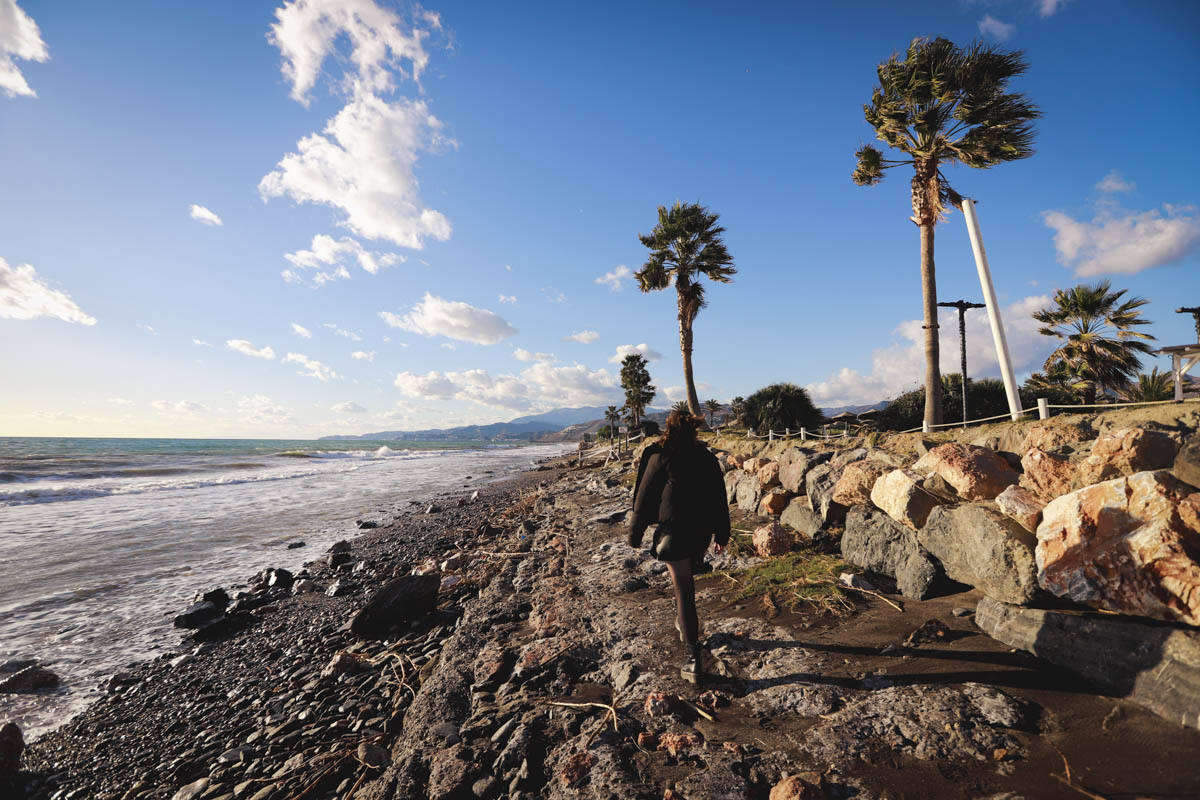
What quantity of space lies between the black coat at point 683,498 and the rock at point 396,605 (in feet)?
12.3

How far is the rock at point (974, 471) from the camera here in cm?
400

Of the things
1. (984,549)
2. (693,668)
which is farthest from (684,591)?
(984,549)

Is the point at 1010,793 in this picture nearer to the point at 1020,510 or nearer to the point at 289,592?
the point at 1020,510

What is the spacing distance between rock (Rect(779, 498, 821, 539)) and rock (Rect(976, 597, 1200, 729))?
8.47 ft

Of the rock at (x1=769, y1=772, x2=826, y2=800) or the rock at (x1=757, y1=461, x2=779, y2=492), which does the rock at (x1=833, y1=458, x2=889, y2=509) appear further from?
the rock at (x1=769, y1=772, x2=826, y2=800)

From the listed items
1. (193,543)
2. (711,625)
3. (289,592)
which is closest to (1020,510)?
(711,625)

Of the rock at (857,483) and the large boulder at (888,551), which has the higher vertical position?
the rock at (857,483)

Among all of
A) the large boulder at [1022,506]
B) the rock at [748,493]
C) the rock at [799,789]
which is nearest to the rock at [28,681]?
the rock at [799,789]

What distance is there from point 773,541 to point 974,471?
221cm

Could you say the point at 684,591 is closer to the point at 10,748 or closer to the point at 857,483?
the point at 857,483

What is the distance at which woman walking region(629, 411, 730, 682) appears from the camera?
11.4 ft

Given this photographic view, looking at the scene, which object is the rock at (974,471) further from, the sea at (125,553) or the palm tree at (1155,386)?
the palm tree at (1155,386)

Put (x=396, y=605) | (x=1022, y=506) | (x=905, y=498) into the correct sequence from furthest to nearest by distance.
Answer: (x=396, y=605)
(x=905, y=498)
(x=1022, y=506)

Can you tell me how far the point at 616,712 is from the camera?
9.50 ft
